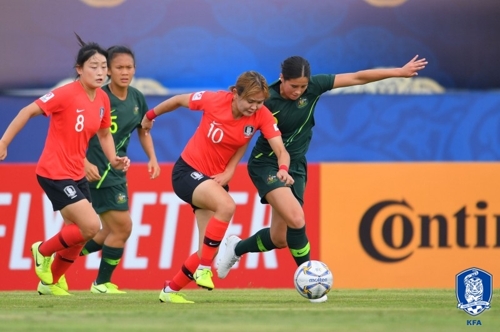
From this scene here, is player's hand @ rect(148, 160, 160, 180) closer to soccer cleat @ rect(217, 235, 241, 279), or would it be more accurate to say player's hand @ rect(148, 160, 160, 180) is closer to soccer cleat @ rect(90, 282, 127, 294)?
soccer cleat @ rect(217, 235, 241, 279)

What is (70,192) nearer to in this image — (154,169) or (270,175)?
(154,169)

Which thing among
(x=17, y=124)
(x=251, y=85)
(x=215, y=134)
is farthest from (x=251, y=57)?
(x=17, y=124)

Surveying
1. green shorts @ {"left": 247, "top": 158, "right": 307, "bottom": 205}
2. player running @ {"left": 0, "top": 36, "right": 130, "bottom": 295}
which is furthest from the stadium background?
player running @ {"left": 0, "top": 36, "right": 130, "bottom": 295}

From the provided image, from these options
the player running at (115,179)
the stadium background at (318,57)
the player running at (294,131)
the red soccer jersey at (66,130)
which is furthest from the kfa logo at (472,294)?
the stadium background at (318,57)

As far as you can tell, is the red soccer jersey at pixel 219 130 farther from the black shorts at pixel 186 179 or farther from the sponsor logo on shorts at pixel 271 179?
the sponsor logo on shorts at pixel 271 179

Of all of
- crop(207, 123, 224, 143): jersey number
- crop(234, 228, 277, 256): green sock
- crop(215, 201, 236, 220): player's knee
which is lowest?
crop(234, 228, 277, 256): green sock

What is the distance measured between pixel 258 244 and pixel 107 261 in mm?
1493

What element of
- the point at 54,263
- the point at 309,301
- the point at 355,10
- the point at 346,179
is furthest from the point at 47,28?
the point at 309,301

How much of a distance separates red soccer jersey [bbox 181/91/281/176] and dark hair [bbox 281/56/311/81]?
0.34 meters

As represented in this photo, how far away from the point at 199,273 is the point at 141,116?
2.55 meters

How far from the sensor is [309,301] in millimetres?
9133

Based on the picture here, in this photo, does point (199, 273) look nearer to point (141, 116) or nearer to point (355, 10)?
point (141, 116)

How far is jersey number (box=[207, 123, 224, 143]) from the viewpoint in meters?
9.07

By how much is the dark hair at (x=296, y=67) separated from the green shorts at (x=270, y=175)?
0.85 metres
